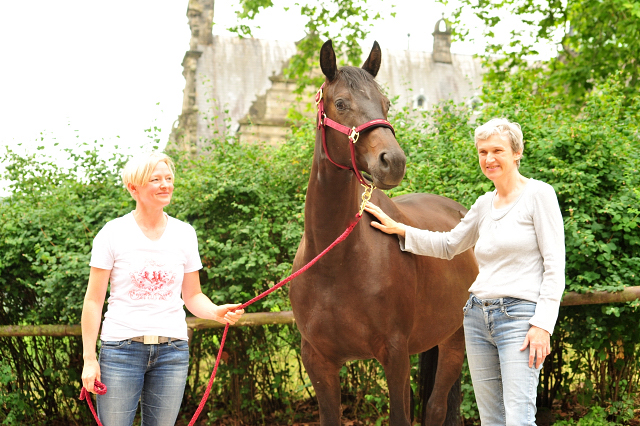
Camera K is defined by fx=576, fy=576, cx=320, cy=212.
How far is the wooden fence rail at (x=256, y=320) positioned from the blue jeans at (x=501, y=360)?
6.02 ft

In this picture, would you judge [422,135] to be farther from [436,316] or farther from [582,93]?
[582,93]

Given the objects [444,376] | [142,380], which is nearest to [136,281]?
[142,380]

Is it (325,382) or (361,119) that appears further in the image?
(325,382)

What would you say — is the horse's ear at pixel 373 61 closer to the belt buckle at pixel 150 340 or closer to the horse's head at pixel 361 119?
the horse's head at pixel 361 119

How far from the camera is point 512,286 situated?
94.0 inches

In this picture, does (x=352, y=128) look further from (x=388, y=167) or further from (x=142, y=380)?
(x=142, y=380)

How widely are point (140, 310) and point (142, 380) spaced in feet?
1.00

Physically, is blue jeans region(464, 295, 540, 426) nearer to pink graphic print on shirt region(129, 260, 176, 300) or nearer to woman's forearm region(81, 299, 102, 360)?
pink graphic print on shirt region(129, 260, 176, 300)

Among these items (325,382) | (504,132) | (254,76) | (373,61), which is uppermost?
(254,76)

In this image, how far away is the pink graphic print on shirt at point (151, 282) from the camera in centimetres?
247

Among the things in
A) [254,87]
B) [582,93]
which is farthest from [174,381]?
[254,87]

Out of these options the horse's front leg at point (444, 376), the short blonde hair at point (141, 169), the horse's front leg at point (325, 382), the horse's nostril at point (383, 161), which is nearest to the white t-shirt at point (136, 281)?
the short blonde hair at point (141, 169)

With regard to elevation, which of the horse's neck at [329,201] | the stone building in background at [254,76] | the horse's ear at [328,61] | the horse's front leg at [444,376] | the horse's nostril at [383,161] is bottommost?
the horse's front leg at [444,376]

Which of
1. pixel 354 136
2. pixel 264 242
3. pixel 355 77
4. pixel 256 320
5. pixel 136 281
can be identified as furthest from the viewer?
pixel 264 242
